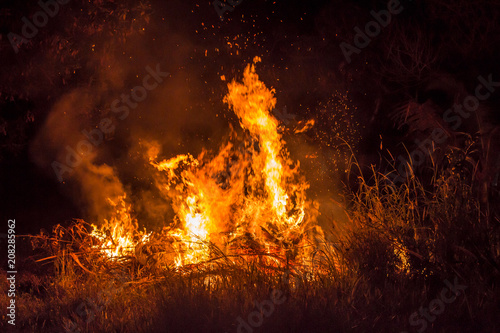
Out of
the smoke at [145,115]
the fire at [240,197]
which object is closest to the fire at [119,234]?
the fire at [240,197]

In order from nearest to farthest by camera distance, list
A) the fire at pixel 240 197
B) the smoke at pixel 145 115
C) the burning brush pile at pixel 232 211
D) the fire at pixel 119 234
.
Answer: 1. the burning brush pile at pixel 232 211
2. the fire at pixel 240 197
3. the fire at pixel 119 234
4. the smoke at pixel 145 115

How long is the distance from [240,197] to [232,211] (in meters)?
0.25

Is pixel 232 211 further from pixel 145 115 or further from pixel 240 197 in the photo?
pixel 145 115

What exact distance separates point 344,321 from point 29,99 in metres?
7.15

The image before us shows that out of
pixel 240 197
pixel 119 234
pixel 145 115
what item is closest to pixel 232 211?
pixel 240 197

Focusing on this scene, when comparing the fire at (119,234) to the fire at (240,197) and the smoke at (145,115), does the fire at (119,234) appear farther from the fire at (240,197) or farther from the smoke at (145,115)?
the smoke at (145,115)

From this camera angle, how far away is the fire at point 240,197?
23.3 ft

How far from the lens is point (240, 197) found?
26.1 ft

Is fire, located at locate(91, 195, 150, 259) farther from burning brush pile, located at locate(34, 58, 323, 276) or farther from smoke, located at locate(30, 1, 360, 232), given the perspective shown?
smoke, located at locate(30, 1, 360, 232)

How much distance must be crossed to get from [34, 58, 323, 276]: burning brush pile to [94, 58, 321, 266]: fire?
1cm

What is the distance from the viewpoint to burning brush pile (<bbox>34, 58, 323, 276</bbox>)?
698cm

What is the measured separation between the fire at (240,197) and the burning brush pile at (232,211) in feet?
0.04

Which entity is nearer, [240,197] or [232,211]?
[232,211]

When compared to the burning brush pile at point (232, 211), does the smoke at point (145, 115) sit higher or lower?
higher
